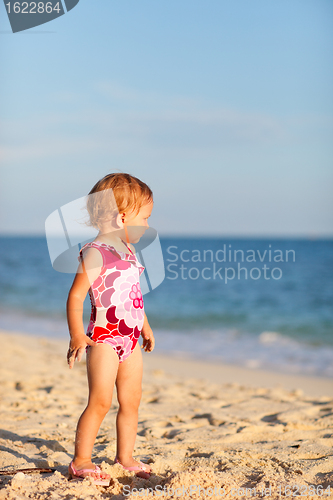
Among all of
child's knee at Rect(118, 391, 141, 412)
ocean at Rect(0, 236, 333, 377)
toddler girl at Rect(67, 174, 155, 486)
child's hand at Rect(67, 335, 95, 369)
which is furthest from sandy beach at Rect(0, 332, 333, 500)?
ocean at Rect(0, 236, 333, 377)

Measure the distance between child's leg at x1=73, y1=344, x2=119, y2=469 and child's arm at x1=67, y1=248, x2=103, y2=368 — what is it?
86mm

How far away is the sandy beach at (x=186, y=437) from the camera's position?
1.86 meters

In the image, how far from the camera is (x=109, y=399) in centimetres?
194

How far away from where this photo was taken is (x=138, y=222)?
2.11 meters

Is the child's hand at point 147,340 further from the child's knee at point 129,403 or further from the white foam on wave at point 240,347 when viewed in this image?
the white foam on wave at point 240,347

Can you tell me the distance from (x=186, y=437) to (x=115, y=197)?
1751mm

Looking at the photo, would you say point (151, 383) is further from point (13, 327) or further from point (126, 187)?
point (13, 327)

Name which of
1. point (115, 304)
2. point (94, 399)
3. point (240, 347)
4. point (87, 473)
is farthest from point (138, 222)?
point (240, 347)

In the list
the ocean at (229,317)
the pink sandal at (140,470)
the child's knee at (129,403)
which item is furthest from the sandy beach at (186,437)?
the ocean at (229,317)

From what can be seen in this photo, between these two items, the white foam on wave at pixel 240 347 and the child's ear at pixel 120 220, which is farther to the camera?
the white foam on wave at pixel 240 347

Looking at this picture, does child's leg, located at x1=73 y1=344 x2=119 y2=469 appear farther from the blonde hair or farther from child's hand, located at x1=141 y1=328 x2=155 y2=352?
Answer: the blonde hair

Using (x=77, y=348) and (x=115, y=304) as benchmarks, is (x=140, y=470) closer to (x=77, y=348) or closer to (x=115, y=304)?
(x=77, y=348)

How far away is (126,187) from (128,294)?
1.74 feet

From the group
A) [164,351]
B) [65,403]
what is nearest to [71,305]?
[65,403]
